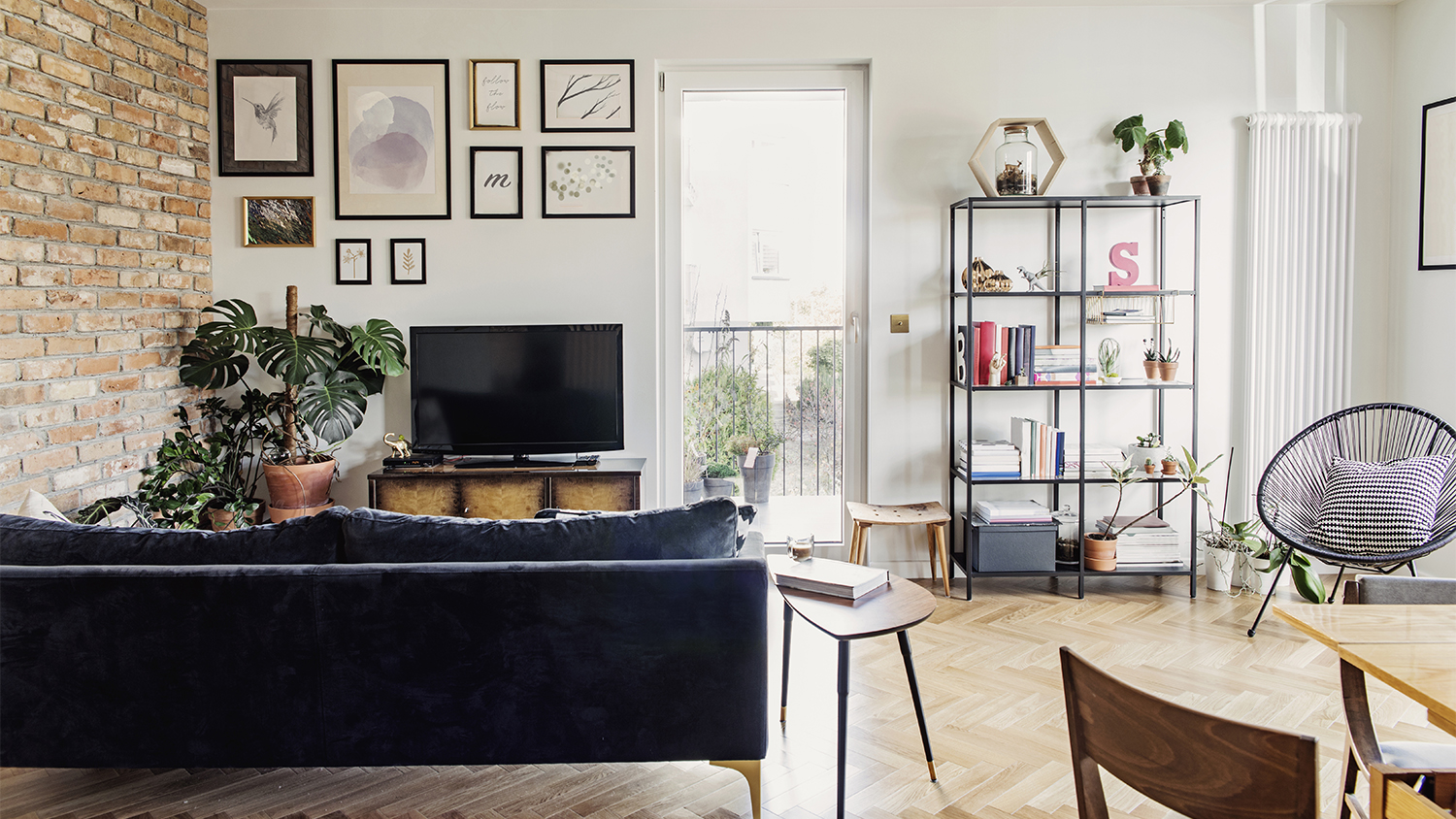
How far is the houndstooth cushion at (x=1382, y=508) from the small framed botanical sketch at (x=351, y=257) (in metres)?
4.27

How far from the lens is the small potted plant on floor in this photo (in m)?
3.92

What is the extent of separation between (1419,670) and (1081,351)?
Result: 2.61 m

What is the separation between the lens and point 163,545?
2.10 m

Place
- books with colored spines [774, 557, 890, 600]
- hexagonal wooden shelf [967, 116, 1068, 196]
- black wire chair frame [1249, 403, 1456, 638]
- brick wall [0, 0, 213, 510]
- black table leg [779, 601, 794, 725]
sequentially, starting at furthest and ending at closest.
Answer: hexagonal wooden shelf [967, 116, 1068, 196] → black wire chair frame [1249, 403, 1456, 638] → brick wall [0, 0, 213, 510] → black table leg [779, 601, 794, 725] → books with colored spines [774, 557, 890, 600]

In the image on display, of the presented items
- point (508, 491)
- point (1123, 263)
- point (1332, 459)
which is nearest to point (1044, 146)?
point (1123, 263)

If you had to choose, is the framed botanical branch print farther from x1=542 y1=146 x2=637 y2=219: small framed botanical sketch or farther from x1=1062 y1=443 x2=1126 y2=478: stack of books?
x1=1062 y1=443 x2=1126 y2=478: stack of books

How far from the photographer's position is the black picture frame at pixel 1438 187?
3799mm

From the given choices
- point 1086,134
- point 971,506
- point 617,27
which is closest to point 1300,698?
point 971,506

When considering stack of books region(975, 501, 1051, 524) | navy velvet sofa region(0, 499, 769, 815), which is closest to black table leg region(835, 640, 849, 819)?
navy velvet sofa region(0, 499, 769, 815)

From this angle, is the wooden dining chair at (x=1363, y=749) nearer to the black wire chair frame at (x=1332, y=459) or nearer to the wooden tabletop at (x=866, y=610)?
the wooden tabletop at (x=866, y=610)

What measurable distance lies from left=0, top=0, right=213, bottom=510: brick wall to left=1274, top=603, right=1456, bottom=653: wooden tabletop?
151 inches

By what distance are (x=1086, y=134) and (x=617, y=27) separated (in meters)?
2.31

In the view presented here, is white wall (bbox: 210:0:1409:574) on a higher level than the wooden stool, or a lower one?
higher

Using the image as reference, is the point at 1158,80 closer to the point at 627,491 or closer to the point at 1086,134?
the point at 1086,134
